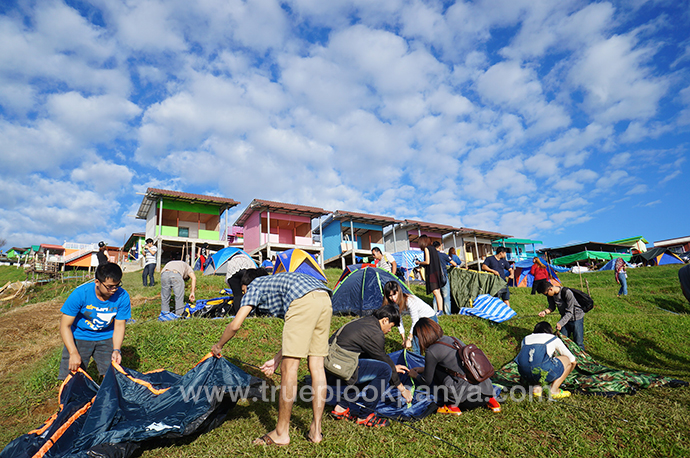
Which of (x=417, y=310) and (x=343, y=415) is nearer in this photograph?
(x=343, y=415)

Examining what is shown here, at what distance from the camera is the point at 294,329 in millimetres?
3115

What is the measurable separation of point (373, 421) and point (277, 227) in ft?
75.7

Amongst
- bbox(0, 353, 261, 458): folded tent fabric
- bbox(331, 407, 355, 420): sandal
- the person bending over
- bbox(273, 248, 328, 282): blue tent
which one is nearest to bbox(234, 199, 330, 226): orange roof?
bbox(273, 248, 328, 282): blue tent

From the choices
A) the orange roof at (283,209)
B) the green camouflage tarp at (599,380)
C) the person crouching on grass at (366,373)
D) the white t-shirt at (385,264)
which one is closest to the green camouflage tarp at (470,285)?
the white t-shirt at (385,264)

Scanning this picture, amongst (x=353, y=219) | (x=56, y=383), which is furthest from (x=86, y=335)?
(x=353, y=219)

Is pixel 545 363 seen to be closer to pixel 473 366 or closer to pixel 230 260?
pixel 473 366

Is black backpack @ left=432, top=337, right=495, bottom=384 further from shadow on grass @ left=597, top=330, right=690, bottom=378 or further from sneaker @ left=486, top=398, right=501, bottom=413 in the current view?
shadow on grass @ left=597, top=330, right=690, bottom=378

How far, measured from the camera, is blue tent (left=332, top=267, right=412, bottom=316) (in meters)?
8.81

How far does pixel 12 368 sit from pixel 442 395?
6.43m

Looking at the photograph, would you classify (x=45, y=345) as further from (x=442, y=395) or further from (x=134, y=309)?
(x=442, y=395)

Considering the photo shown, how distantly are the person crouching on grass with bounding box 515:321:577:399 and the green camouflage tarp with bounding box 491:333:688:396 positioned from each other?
0.65 ft

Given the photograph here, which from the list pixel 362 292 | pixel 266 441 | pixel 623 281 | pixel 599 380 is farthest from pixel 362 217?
pixel 266 441

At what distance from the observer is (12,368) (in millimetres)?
5555

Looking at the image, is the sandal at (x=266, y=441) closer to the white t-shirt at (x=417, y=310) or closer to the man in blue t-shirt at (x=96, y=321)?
the man in blue t-shirt at (x=96, y=321)
